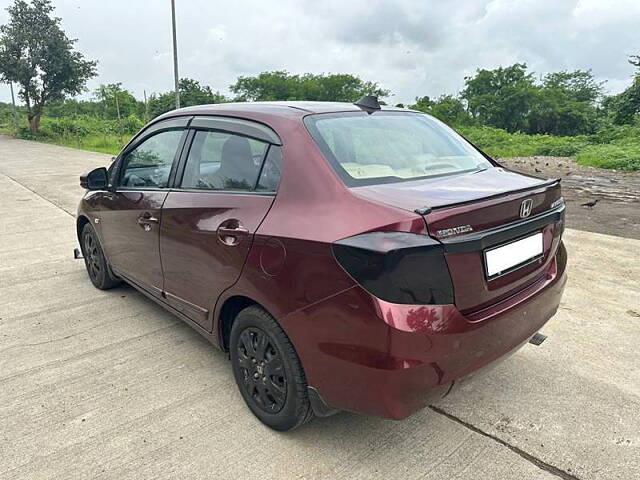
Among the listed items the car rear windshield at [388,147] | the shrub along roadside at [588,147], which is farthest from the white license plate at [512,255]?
the shrub along roadside at [588,147]

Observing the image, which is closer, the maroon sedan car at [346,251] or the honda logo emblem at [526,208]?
the maroon sedan car at [346,251]

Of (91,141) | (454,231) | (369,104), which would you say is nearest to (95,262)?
(369,104)

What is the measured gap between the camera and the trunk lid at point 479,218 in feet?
5.78

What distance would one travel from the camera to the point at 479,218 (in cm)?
184

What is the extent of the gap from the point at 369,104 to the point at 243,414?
1898mm

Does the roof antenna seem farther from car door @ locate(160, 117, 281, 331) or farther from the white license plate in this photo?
the white license plate

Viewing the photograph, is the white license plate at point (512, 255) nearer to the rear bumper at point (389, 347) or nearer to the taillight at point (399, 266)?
the rear bumper at point (389, 347)

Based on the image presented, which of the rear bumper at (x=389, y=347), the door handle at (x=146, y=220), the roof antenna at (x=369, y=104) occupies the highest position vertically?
the roof antenna at (x=369, y=104)

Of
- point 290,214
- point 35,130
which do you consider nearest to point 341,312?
point 290,214

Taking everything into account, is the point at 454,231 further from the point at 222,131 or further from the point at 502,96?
the point at 502,96

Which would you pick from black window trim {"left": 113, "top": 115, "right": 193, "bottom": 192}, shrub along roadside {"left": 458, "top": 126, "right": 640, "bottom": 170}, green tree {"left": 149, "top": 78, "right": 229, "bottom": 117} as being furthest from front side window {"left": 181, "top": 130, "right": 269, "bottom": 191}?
green tree {"left": 149, "top": 78, "right": 229, "bottom": 117}

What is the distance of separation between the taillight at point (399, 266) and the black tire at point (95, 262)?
295 cm

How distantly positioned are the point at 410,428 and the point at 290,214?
4.06ft

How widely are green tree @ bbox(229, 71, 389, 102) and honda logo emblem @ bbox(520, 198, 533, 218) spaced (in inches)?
2081
